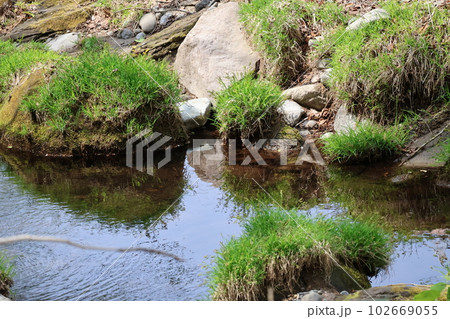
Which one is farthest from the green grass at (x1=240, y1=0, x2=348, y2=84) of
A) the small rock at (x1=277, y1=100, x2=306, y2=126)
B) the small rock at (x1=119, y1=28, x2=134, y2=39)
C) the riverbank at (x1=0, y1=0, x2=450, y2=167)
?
the small rock at (x1=119, y1=28, x2=134, y2=39)

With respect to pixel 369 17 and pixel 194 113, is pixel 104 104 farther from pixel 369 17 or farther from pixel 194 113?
pixel 369 17

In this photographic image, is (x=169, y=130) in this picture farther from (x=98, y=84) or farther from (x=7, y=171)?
(x=7, y=171)

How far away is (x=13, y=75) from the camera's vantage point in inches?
319

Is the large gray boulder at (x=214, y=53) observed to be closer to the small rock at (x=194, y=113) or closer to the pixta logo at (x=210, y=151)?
the small rock at (x=194, y=113)

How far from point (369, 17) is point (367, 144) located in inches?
75.6

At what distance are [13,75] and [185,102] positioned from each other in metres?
2.41

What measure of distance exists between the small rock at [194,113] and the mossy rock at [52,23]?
453 cm

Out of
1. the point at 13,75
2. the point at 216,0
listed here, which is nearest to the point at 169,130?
the point at 13,75

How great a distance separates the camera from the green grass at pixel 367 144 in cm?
622

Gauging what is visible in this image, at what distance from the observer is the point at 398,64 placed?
256 inches

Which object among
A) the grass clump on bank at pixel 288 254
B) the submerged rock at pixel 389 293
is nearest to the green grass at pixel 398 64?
the grass clump on bank at pixel 288 254

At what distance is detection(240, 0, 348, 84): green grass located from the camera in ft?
26.1

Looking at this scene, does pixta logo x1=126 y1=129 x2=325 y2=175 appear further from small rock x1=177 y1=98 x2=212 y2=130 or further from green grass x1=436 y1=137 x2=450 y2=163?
green grass x1=436 y1=137 x2=450 y2=163
